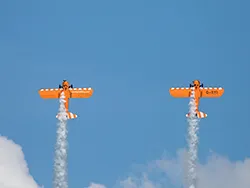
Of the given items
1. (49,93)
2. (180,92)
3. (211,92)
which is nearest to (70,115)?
(49,93)

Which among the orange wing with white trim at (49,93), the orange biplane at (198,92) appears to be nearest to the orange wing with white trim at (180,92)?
the orange biplane at (198,92)

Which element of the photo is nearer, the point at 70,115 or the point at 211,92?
the point at 70,115

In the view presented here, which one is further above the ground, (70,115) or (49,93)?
(49,93)

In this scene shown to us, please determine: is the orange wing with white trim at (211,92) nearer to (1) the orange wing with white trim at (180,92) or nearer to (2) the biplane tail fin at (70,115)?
(1) the orange wing with white trim at (180,92)

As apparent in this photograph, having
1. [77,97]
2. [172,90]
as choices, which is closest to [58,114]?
[77,97]

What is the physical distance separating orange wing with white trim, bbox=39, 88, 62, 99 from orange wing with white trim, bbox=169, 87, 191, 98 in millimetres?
14702

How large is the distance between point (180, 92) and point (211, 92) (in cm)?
398

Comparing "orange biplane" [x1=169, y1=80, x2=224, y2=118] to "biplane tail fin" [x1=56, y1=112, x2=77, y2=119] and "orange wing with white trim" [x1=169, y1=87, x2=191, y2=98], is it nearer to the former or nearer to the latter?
"orange wing with white trim" [x1=169, y1=87, x2=191, y2=98]

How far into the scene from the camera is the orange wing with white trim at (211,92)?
451ft

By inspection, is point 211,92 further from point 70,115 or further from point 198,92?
point 70,115

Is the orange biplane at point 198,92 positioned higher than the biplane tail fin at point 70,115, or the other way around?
the orange biplane at point 198,92

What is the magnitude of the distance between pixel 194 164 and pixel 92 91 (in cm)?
1617

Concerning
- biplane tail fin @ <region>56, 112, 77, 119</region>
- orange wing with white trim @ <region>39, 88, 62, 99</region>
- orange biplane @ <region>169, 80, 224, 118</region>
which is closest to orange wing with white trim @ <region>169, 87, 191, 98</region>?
orange biplane @ <region>169, 80, 224, 118</region>

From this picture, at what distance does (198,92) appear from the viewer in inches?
5399
